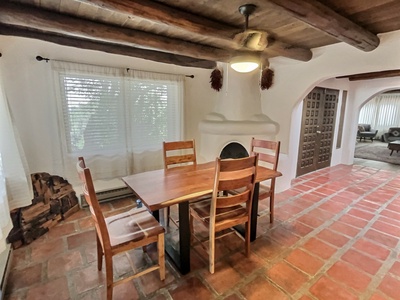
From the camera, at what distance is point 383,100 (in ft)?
33.7

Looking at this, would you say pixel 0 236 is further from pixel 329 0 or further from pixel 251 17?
pixel 329 0

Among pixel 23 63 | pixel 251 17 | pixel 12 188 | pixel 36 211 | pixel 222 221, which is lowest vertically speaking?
pixel 36 211

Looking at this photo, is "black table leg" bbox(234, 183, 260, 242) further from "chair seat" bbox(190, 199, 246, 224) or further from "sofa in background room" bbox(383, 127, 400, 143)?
"sofa in background room" bbox(383, 127, 400, 143)

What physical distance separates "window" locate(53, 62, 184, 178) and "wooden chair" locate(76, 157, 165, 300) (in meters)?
1.59

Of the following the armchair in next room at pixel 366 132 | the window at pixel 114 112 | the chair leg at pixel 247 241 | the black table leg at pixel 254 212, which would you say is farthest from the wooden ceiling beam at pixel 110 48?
the armchair in next room at pixel 366 132

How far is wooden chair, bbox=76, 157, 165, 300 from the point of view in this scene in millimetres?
1443

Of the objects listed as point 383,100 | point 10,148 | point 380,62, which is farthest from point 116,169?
point 383,100

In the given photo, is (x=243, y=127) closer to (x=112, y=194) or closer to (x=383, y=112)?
(x=112, y=194)

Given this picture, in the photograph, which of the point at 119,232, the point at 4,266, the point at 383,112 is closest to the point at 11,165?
the point at 4,266

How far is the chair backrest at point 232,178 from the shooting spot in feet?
5.37

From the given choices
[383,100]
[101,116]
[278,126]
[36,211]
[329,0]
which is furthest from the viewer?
[383,100]

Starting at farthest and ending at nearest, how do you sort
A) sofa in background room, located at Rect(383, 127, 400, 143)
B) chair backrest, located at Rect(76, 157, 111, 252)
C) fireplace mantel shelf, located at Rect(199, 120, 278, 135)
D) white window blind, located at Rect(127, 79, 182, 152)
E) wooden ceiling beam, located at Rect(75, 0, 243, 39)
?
sofa in background room, located at Rect(383, 127, 400, 143) → fireplace mantel shelf, located at Rect(199, 120, 278, 135) → white window blind, located at Rect(127, 79, 182, 152) → wooden ceiling beam, located at Rect(75, 0, 243, 39) → chair backrest, located at Rect(76, 157, 111, 252)

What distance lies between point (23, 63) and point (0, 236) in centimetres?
202

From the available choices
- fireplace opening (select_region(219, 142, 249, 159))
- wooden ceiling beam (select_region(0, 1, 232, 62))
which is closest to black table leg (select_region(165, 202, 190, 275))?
wooden ceiling beam (select_region(0, 1, 232, 62))
